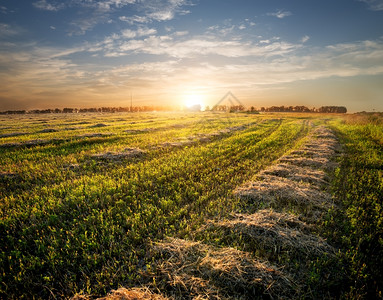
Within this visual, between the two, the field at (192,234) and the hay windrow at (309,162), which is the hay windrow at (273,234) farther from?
the hay windrow at (309,162)

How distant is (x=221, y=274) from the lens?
3312mm

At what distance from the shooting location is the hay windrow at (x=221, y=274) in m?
3.14

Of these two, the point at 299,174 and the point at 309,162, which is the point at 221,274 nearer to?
the point at 299,174

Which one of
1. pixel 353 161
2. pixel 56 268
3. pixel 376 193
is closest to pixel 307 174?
pixel 376 193

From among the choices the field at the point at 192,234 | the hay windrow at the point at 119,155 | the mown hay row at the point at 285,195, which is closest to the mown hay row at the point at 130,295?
the field at the point at 192,234

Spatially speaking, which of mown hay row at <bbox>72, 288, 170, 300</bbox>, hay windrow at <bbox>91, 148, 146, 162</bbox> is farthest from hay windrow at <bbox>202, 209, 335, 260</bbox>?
hay windrow at <bbox>91, 148, 146, 162</bbox>

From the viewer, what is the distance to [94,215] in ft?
17.6

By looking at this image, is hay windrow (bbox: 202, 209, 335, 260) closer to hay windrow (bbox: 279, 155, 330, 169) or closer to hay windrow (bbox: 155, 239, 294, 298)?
hay windrow (bbox: 155, 239, 294, 298)

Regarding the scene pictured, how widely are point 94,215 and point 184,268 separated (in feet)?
10.8

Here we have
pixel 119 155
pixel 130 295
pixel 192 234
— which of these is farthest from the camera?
pixel 119 155

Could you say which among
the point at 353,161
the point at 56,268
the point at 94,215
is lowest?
the point at 56,268

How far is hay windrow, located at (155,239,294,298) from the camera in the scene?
3.14m

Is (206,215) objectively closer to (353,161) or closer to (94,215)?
(94,215)

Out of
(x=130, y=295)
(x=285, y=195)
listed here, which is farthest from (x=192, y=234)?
(x=285, y=195)
